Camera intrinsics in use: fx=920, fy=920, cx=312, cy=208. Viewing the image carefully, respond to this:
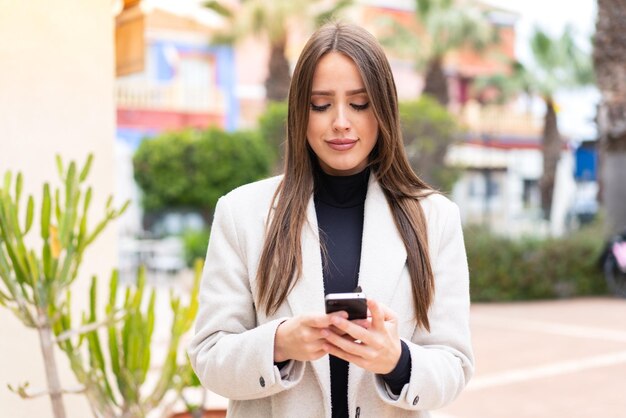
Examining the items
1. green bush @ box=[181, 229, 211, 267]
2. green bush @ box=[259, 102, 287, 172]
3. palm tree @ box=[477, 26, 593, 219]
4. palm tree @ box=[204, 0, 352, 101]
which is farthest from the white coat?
palm tree @ box=[477, 26, 593, 219]

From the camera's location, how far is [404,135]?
16.4 m

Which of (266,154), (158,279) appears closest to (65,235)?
(158,279)

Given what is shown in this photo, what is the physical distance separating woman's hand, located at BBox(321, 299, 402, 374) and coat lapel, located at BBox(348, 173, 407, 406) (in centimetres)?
15

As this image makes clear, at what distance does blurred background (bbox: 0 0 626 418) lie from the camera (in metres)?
4.27

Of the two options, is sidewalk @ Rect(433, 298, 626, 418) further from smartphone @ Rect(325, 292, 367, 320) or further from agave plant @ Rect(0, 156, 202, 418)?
smartphone @ Rect(325, 292, 367, 320)

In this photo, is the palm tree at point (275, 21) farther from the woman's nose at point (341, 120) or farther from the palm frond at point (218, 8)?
the woman's nose at point (341, 120)

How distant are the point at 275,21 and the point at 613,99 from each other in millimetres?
7893

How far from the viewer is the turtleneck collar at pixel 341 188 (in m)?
1.82

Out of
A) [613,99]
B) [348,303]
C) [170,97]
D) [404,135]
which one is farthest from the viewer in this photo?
[170,97]

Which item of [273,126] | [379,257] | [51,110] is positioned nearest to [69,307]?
[51,110]

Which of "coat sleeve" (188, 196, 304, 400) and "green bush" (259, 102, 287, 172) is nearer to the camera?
"coat sleeve" (188, 196, 304, 400)

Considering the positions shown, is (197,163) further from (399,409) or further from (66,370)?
(399,409)

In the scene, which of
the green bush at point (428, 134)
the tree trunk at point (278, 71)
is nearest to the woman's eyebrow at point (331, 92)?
the green bush at point (428, 134)

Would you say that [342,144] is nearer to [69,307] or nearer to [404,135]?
[69,307]
